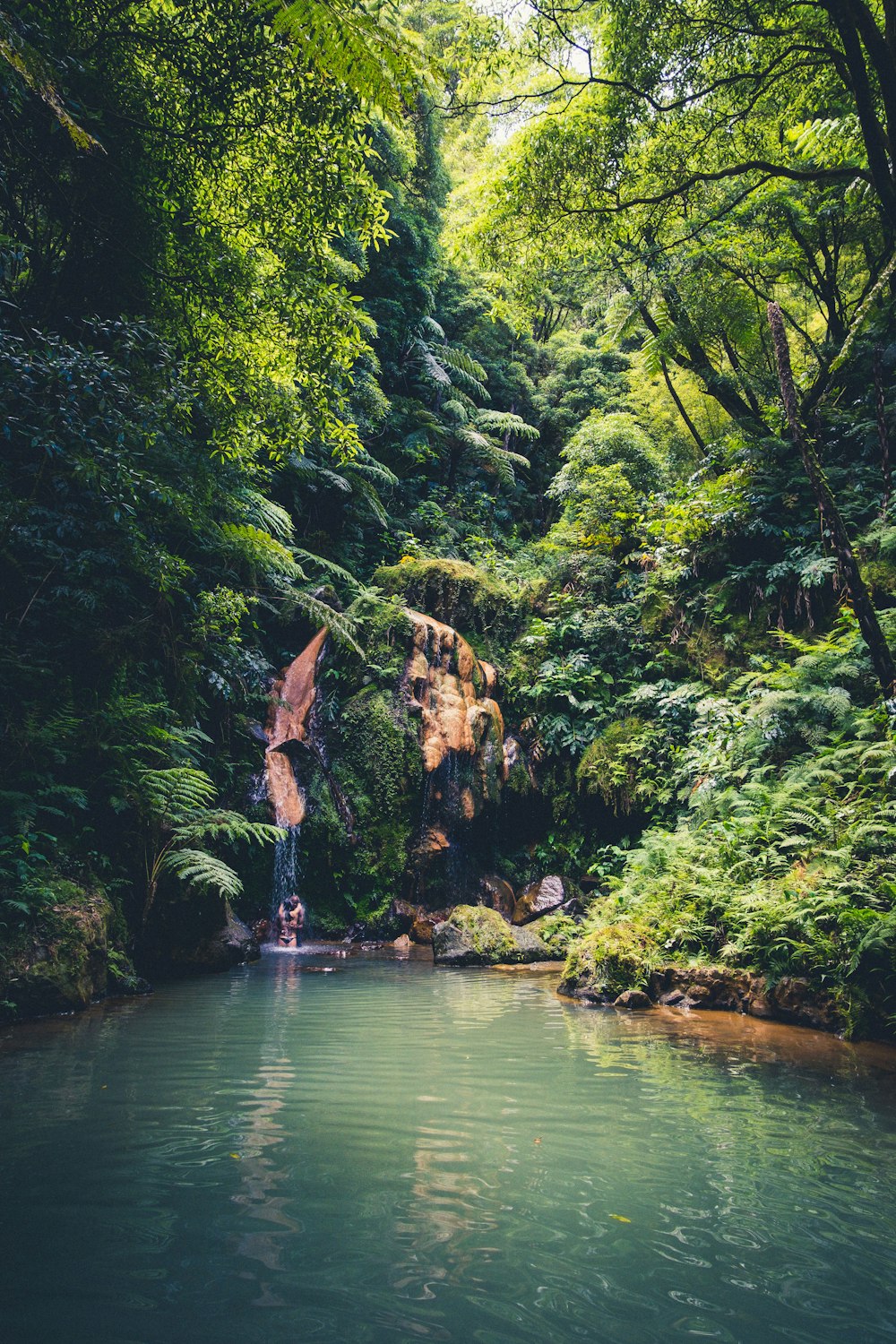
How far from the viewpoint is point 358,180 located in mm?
5578

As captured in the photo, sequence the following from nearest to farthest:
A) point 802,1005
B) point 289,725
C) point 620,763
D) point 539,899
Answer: point 802,1005, point 620,763, point 539,899, point 289,725

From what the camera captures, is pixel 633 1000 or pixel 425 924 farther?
pixel 425 924

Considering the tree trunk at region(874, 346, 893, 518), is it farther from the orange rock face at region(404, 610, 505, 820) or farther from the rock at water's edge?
the rock at water's edge

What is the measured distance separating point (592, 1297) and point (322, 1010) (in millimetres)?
4239

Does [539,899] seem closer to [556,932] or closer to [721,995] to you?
[556,932]

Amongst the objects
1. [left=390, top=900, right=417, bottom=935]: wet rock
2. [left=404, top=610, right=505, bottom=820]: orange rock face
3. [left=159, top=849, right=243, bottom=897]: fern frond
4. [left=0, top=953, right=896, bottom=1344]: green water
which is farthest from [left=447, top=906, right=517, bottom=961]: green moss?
[left=0, top=953, right=896, bottom=1344]: green water

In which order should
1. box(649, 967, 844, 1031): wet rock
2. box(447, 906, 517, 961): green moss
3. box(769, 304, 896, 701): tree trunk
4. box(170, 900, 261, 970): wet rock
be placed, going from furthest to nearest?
box(447, 906, 517, 961): green moss, box(170, 900, 261, 970): wet rock, box(769, 304, 896, 701): tree trunk, box(649, 967, 844, 1031): wet rock

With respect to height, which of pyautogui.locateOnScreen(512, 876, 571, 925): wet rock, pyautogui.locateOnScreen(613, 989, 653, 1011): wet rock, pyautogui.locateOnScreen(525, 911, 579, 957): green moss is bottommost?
pyautogui.locateOnScreen(613, 989, 653, 1011): wet rock

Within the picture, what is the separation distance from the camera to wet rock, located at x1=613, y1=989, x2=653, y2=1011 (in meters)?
6.12

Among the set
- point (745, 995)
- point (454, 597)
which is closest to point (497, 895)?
point (745, 995)

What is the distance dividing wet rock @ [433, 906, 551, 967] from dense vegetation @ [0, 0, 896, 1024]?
1.63 m

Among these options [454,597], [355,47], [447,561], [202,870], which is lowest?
[202,870]

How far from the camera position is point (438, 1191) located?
2297 mm

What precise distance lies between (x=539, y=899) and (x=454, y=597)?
6.09 m
